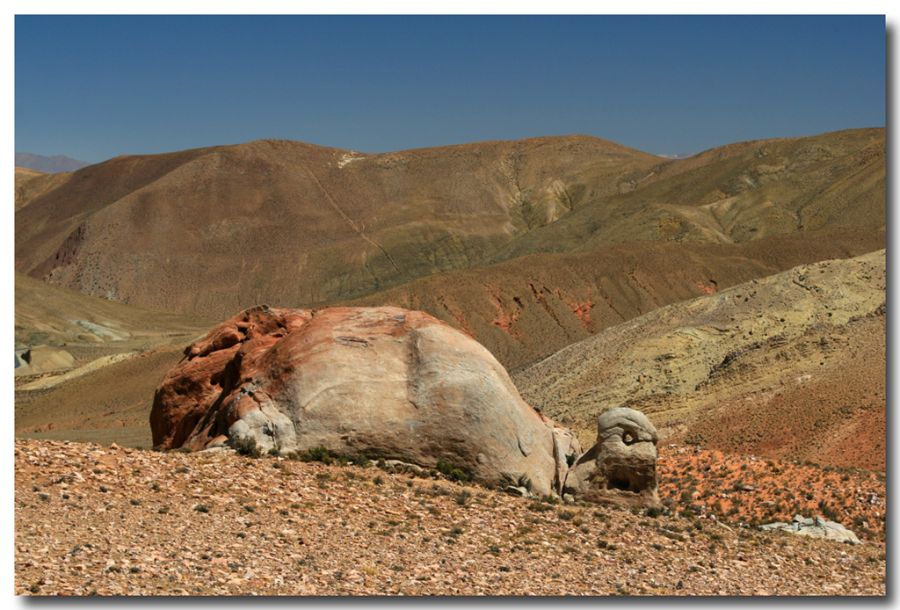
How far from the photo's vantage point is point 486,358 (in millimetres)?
17312

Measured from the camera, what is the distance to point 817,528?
18406mm

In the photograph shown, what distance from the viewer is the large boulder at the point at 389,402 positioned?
53.4ft

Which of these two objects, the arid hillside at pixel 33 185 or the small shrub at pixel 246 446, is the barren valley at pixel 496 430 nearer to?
the small shrub at pixel 246 446

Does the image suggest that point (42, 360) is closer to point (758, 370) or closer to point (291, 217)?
point (758, 370)

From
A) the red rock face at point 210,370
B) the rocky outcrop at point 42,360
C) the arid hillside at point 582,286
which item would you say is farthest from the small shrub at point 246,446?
the rocky outcrop at point 42,360

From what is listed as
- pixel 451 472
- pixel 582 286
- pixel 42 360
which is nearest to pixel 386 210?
pixel 42 360

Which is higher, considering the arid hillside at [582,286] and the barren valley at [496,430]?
the arid hillside at [582,286]

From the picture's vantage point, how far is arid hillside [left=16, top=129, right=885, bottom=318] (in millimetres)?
100562

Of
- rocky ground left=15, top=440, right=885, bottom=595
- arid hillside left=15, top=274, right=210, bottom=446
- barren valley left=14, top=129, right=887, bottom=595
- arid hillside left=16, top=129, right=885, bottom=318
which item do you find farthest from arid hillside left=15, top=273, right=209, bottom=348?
rocky ground left=15, top=440, right=885, bottom=595

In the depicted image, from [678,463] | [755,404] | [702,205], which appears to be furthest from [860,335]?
[702,205]

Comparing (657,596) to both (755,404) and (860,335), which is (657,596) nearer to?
(755,404)

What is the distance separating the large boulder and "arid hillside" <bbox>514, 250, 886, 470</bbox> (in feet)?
41.7

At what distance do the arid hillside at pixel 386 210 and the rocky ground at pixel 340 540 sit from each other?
3042 inches

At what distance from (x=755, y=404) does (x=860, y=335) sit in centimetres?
482
